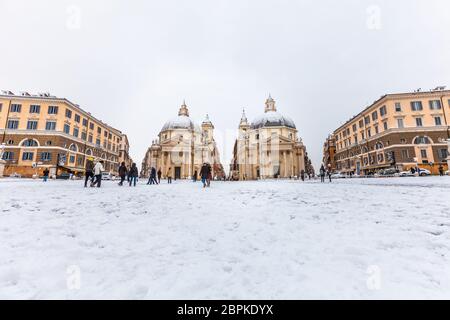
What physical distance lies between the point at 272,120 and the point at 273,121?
1.63ft

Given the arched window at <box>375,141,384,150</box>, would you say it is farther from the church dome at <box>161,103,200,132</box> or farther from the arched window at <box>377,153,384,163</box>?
the church dome at <box>161,103,200,132</box>

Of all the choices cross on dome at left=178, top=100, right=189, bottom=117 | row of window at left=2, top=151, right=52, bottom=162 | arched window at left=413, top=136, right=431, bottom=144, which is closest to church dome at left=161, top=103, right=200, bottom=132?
cross on dome at left=178, top=100, right=189, bottom=117

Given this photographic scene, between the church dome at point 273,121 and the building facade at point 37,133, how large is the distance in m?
46.2

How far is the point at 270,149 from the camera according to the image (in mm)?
57812

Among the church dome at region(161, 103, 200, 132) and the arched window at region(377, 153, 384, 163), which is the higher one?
the church dome at region(161, 103, 200, 132)

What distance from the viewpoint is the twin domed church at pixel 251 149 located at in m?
56.7

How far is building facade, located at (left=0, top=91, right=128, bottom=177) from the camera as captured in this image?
3919 cm

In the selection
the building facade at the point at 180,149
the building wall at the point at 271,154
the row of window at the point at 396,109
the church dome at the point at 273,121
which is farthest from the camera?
the church dome at the point at 273,121

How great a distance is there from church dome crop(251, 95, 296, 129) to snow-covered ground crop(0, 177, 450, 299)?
191 ft

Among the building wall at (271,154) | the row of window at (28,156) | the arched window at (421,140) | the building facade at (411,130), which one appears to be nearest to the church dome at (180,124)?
the building wall at (271,154)

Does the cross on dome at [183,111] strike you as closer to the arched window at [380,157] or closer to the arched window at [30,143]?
the arched window at [30,143]

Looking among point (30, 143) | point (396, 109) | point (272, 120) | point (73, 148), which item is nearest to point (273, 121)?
point (272, 120)

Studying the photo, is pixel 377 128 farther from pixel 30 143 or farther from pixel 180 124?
pixel 30 143
